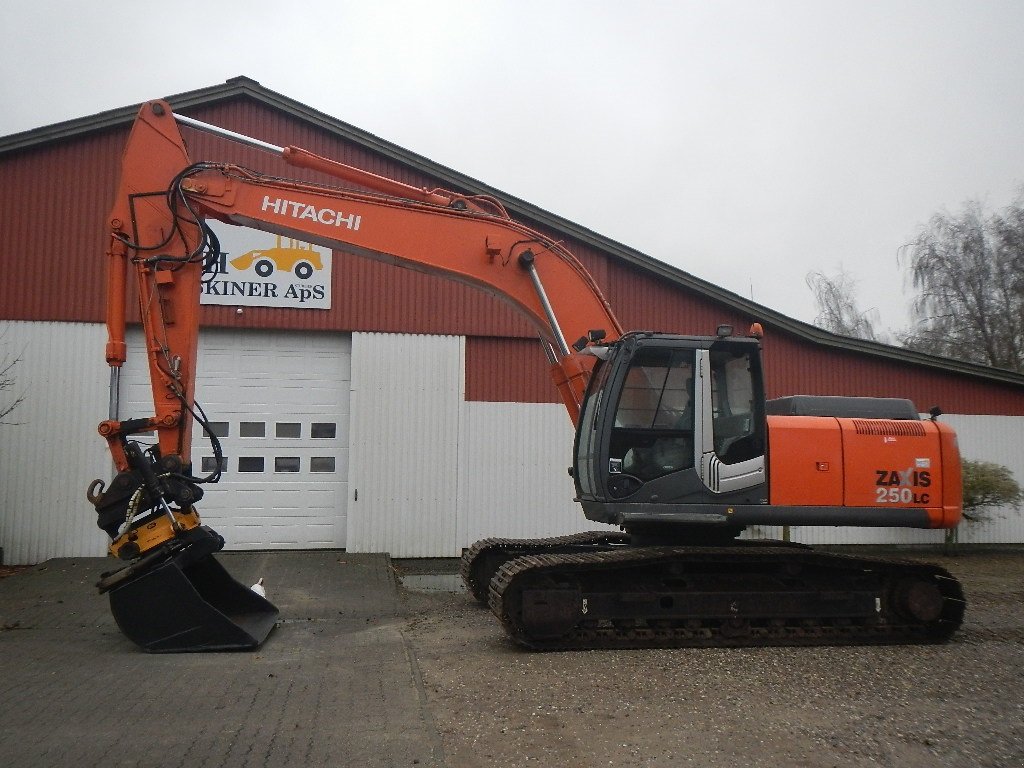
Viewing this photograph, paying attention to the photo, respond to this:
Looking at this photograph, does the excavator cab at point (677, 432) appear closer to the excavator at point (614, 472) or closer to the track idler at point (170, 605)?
the excavator at point (614, 472)

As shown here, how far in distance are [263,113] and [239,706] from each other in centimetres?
1067

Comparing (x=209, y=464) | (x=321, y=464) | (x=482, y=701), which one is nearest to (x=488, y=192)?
(x=321, y=464)

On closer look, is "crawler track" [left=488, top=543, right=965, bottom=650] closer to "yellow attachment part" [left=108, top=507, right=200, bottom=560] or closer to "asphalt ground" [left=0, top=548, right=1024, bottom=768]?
"asphalt ground" [left=0, top=548, right=1024, bottom=768]

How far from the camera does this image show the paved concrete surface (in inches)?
194

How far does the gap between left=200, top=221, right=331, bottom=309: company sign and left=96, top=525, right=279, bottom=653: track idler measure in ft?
21.8

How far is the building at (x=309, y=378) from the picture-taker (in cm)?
1301

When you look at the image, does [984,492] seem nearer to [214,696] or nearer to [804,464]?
[804,464]

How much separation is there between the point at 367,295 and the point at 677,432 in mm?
7443

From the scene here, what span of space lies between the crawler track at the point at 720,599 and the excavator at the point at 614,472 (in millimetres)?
18

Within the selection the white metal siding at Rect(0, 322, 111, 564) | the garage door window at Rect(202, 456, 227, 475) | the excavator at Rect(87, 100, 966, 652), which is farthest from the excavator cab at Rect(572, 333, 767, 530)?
the white metal siding at Rect(0, 322, 111, 564)

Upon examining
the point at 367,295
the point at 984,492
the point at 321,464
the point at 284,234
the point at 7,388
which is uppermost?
the point at 367,295

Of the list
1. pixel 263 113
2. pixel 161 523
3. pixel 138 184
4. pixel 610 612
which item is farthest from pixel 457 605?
pixel 263 113

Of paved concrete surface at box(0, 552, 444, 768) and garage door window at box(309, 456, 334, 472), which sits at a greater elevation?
garage door window at box(309, 456, 334, 472)

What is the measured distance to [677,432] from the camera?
7.81 meters
